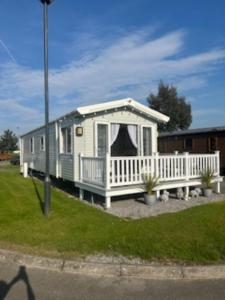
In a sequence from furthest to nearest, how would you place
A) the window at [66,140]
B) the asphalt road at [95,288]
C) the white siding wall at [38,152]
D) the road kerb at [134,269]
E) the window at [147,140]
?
the white siding wall at [38,152] → the window at [147,140] → the window at [66,140] → the road kerb at [134,269] → the asphalt road at [95,288]

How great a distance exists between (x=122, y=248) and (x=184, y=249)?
3.29 feet

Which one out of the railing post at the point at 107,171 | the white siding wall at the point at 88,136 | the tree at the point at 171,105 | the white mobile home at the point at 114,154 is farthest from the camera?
the tree at the point at 171,105

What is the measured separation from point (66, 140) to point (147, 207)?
4.98 meters

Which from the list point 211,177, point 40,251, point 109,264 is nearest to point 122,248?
point 109,264

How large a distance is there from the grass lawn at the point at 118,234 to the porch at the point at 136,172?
4.13ft

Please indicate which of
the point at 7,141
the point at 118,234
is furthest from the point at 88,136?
the point at 7,141

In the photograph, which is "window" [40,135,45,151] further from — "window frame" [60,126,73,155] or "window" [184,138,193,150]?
"window" [184,138,193,150]

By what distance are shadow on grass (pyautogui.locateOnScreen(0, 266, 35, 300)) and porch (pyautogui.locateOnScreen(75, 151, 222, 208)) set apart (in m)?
4.43

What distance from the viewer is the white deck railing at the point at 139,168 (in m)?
8.91

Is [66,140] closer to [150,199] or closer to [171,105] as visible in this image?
[150,199]

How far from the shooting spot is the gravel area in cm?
779

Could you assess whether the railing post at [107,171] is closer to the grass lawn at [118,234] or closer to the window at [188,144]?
the grass lawn at [118,234]

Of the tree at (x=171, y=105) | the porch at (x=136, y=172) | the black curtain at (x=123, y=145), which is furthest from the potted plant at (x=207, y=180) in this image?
the tree at (x=171, y=105)

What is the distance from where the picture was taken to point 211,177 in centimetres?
1062
